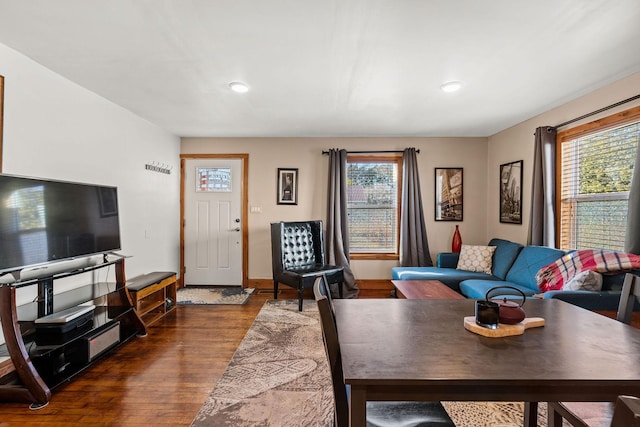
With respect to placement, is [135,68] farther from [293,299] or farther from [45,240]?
[293,299]

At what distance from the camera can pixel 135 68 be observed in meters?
2.65

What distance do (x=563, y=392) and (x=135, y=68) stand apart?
3272 mm

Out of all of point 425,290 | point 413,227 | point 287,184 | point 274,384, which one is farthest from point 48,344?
point 413,227

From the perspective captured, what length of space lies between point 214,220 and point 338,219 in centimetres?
195

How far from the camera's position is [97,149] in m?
3.27

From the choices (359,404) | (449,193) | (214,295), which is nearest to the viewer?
(359,404)

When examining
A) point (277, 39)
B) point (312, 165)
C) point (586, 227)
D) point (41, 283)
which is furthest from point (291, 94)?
point (586, 227)

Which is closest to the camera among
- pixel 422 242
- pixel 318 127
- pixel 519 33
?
pixel 519 33

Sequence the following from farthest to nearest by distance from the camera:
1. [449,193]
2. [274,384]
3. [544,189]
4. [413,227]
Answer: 1. [449,193]
2. [413,227]
3. [544,189]
4. [274,384]

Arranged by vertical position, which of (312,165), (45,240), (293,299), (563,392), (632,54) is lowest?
(293,299)

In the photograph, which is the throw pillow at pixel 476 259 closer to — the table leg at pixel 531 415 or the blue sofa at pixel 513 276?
the blue sofa at pixel 513 276

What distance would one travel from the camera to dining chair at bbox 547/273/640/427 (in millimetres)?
1165

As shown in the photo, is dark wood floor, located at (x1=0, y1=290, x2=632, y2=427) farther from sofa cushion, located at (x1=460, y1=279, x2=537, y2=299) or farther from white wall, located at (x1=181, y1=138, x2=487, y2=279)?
sofa cushion, located at (x1=460, y1=279, x2=537, y2=299)

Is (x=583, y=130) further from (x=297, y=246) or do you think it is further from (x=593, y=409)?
(x=297, y=246)
